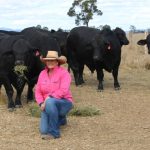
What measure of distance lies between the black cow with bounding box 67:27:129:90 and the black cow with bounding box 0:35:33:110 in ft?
10.7

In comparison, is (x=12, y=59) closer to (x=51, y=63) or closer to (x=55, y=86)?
(x=51, y=63)

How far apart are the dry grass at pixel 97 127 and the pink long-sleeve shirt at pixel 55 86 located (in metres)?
0.62

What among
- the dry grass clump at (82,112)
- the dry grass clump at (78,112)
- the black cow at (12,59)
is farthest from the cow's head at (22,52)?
the dry grass clump at (82,112)

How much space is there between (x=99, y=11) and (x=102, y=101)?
27126mm

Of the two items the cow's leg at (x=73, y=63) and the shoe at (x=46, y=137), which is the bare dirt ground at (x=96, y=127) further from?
the cow's leg at (x=73, y=63)

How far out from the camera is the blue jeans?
25.5ft

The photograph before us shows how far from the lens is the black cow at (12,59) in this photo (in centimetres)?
957

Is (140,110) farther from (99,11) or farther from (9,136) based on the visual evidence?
(99,11)

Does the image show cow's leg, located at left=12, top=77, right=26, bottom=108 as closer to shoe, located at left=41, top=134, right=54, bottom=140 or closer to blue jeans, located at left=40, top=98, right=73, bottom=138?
blue jeans, located at left=40, top=98, right=73, bottom=138

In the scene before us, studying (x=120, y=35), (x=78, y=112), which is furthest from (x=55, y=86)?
(x=120, y=35)

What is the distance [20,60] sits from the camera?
936cm

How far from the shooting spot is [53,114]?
7.77m

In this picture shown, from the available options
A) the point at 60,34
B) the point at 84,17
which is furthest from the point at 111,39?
the point at 84,17

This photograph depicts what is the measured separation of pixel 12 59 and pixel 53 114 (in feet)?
7.77
